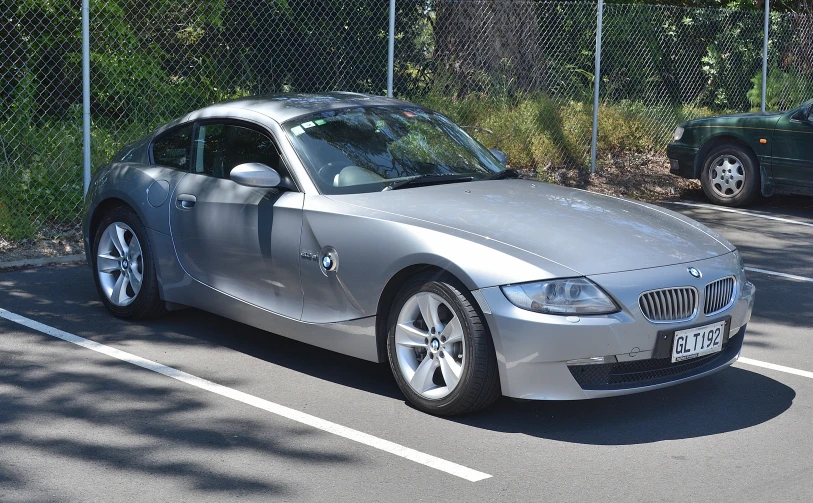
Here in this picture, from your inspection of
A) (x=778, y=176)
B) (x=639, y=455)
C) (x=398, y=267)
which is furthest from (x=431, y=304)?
(x=778, y=176)

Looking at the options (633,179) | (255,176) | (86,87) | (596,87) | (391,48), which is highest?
(391,48)

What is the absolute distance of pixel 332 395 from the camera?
5617 millimetres

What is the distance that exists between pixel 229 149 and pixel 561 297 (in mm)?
2602

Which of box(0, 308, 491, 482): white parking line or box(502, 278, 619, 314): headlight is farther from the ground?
box(502, 278, 619, 314): headlight

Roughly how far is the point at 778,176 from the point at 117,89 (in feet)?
25.5

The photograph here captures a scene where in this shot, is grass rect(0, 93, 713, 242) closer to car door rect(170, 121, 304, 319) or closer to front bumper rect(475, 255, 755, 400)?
car door rect(170, 121, 304, 319)

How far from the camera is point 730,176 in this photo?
12391mm

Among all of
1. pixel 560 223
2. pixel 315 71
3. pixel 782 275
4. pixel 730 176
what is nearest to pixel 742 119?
pixel 730 176

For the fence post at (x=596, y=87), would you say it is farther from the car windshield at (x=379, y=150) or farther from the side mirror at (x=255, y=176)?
the side mirror at (x=255, y=176)

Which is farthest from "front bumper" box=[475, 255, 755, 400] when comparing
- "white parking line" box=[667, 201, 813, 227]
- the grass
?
"white parking line" box=[667, 201, 813, 227]

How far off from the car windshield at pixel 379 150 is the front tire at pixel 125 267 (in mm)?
1408

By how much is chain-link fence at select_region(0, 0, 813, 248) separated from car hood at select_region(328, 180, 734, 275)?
525 centimetres

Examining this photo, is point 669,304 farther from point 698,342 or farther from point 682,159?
point 682,159

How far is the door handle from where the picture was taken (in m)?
6.42
